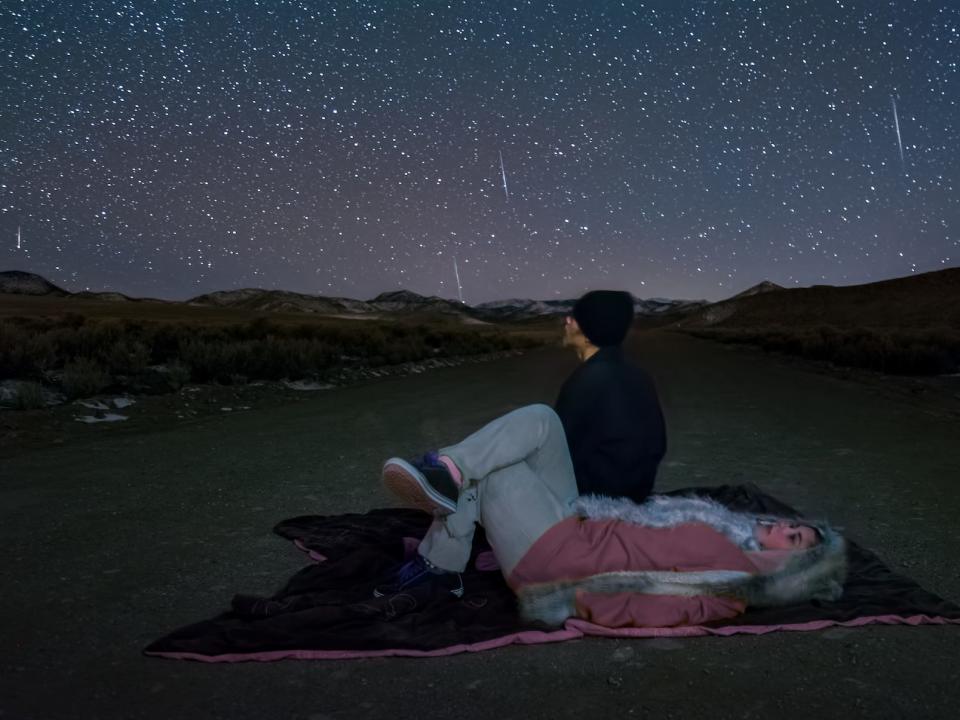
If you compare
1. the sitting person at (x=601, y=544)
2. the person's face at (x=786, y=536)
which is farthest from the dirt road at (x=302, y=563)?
the person's face at (x=786, y=536)

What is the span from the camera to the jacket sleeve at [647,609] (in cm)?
402

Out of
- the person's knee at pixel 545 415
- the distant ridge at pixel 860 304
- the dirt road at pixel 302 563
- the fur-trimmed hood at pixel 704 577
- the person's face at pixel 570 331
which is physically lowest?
the dirt road at pixel 302 563

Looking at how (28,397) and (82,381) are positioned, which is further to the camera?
(82,381)

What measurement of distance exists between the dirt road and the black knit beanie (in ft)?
5.75

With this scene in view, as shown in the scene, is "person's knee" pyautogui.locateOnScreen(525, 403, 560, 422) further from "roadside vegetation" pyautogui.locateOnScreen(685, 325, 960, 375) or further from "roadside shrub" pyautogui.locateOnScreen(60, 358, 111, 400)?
"roadside vegetation" pyautogui.locateOnScreen(685, 325, 960, 375)

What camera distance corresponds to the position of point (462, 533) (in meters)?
4.39

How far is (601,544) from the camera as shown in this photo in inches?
162

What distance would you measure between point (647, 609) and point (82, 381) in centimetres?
1155

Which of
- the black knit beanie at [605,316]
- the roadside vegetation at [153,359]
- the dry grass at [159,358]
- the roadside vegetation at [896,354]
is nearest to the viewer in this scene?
the black knit beanie at [605,316]

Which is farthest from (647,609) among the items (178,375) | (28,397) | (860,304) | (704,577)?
(860,304)

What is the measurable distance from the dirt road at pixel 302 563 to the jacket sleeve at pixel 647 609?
0.13 meters

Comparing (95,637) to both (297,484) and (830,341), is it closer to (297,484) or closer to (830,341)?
(297,484)

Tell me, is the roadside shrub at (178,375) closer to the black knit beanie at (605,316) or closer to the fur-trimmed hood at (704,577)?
the black knit beanie at (605,316)

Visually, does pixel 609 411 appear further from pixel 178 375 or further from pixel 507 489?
pixel 178 375
